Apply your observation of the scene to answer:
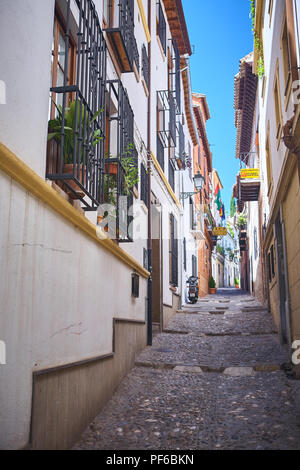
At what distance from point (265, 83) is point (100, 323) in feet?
28.2

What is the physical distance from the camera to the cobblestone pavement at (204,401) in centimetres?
407

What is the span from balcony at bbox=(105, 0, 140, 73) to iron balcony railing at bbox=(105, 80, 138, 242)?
76 centimetres

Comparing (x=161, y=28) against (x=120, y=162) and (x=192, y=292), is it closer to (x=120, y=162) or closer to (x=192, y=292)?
(x=120, y=162)

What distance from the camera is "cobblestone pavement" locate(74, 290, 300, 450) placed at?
407 centimetres

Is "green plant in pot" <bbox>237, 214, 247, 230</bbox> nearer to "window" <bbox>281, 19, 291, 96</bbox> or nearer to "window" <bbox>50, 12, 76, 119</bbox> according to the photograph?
"window" <bbox>281, 19, 291, 96</bbox>

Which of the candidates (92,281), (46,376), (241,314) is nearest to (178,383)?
(92,281)

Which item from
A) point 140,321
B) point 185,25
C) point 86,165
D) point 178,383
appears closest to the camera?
point 86,165

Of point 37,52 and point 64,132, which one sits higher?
point 37,52

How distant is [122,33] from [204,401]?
17.0 feet

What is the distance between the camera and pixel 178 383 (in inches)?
240

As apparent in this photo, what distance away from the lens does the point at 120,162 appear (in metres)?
5.55

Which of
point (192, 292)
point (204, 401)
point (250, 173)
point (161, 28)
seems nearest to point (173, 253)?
point (192, 292)

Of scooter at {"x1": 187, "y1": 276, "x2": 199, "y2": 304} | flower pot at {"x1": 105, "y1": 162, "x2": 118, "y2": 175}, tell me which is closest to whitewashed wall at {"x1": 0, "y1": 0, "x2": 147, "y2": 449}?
flower pot at {"x1": 105, "y1": 162, "x2": 118, "y2": 175}
